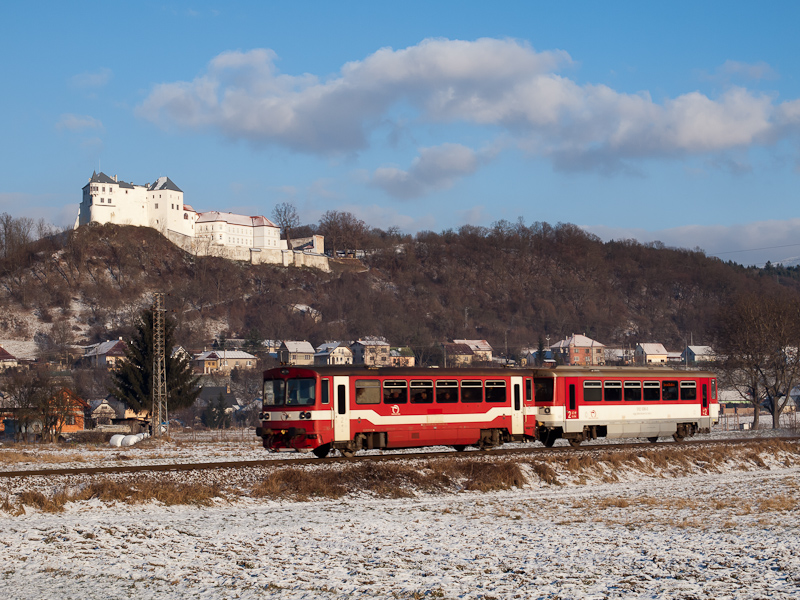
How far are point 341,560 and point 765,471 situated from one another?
18602 millimetres

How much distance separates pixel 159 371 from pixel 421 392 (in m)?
29.1

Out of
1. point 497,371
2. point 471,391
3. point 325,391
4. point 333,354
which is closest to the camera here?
point 325,391

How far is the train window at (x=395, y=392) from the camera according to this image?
25484 millimetres

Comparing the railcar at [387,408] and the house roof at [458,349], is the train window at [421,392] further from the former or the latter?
the house roof at [458,349]

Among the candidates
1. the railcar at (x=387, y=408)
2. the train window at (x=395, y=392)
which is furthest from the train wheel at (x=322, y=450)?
the train window at (x=395, y=392)

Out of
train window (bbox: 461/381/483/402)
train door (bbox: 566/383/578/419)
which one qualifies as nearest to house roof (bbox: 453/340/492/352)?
train door (bbox: 566/383/578/419)

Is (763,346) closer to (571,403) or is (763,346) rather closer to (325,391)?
(571,403)

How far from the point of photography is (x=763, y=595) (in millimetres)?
9414

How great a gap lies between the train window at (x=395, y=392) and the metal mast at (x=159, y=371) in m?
27.9

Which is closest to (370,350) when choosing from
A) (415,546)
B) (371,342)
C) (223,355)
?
(371,342)

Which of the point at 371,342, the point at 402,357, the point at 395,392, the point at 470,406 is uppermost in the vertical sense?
the point at 371,342

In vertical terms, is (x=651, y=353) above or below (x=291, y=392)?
above

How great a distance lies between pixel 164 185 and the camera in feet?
623

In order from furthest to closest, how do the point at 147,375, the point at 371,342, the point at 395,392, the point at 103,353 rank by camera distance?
the point at 371,342
the point at 103,353
the point at 147,375
the point at 395,392
